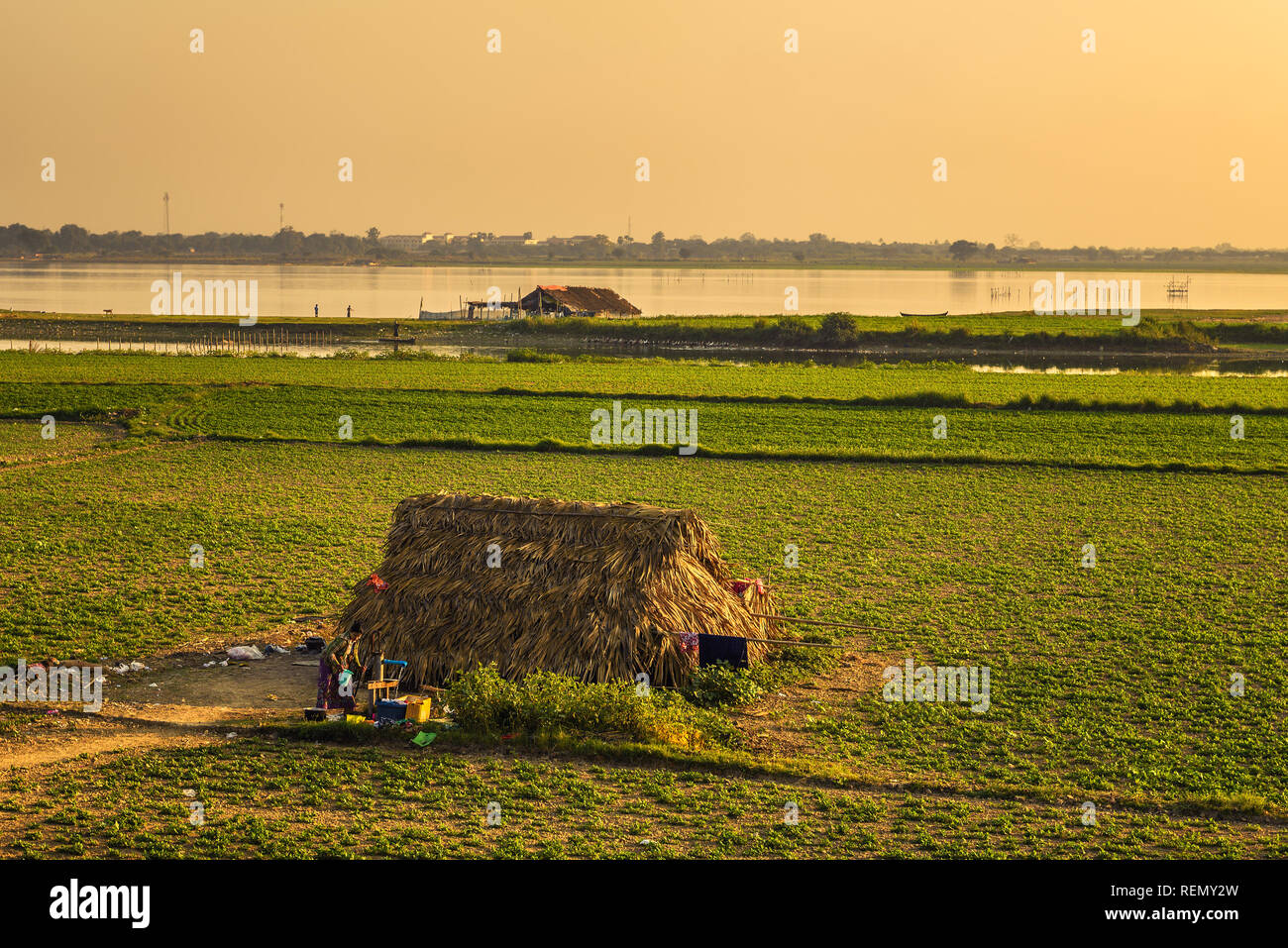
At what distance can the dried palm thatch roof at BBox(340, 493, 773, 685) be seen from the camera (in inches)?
580

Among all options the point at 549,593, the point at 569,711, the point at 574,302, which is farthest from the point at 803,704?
the point at 574,302

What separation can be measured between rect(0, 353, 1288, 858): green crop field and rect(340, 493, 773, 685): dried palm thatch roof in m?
1.33

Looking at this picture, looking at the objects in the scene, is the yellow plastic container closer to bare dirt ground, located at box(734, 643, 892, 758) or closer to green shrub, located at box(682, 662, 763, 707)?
green shrub, located at box(682, 662, 763, 707)

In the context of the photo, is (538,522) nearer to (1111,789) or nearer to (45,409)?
(1111,789)

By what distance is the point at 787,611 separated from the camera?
18375mm

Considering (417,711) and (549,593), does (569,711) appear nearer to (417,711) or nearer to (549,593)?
(417,711)

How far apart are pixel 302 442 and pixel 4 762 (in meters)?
25.6

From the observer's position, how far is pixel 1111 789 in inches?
473

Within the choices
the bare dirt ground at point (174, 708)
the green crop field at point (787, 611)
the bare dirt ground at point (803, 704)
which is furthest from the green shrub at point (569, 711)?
the bare dirt ground at point (174, 708)

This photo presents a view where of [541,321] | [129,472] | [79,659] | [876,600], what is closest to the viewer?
[79,659]

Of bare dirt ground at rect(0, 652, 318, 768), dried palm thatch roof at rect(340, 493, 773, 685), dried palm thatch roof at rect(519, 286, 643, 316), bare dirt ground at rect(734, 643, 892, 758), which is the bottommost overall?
bare dirt ground at rect(734, 643, 892, 758)

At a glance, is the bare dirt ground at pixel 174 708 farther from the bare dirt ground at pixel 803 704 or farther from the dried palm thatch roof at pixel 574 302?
the dried palm thatch roof at pixel 574 302

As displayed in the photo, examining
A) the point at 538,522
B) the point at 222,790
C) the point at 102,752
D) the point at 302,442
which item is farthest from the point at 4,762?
the point at 302,442

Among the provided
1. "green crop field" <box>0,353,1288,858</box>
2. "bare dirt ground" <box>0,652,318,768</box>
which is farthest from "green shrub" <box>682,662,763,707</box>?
"bare dirt ground" <box>0,652,318,768</box>
